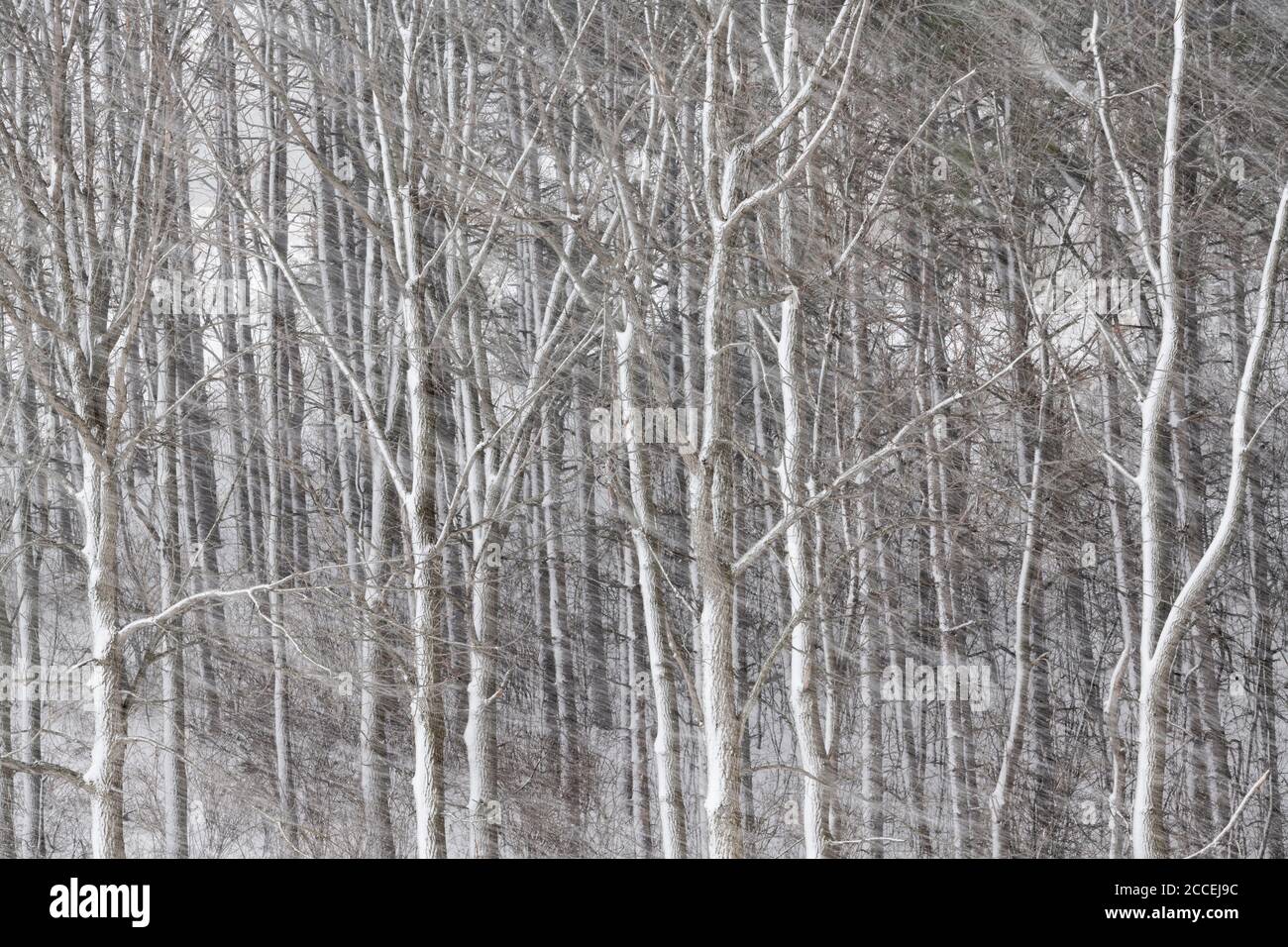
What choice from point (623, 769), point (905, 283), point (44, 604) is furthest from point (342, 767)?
point (905, 283)

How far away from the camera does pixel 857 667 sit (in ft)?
31.2

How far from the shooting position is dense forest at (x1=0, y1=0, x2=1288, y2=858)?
19.0 feet

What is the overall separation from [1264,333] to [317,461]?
8685mm

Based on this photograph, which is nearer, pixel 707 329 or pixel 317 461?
pixel 707 329

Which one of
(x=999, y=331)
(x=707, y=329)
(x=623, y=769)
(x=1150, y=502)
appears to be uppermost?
(x=999, y=331)

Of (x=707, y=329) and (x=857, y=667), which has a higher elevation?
(x=707, y=329)

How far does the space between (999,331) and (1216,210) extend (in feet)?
5.73

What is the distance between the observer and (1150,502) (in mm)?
6324

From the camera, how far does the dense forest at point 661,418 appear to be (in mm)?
5777

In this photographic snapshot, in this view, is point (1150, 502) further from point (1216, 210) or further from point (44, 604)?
point (44, 604)

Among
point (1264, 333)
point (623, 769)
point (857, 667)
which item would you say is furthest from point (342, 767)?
point (1264, 333)

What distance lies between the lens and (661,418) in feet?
17.5
